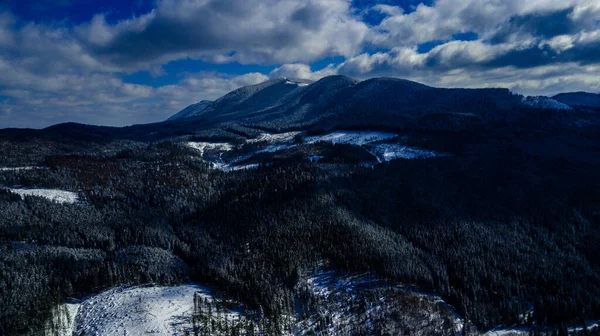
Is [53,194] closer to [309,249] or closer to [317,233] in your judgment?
[317,233]

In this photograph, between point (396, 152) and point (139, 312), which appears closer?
point (139, 312)

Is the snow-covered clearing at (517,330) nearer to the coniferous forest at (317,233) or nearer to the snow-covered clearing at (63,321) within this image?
the coniferous forest at (317,233)

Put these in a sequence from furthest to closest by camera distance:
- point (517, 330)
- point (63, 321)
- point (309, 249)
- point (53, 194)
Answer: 1. point (53, 194)
2. point (309, 249)
3. point (517, 330)
4. point (63, 321)

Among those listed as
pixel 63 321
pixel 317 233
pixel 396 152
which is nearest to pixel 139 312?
pixel 63 321

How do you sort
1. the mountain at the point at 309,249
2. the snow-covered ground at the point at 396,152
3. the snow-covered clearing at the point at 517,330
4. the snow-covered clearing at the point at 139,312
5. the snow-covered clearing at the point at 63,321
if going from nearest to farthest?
1. the snow-covered clearing at the point at 63,321
2. the snow-covered clearing at the point at 139,312
3. the mountain at the point at 309,249
4. the snow-covered clearing at the point at 517,330
5. the snow-covered ground at the point at 396,152

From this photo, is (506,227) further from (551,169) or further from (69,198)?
(69,198)

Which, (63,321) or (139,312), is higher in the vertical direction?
(63,321)

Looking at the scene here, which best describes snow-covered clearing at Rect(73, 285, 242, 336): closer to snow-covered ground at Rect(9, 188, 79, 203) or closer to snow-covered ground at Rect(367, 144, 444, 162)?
snow-covered ground at Rect(9, 188, 79, 203)

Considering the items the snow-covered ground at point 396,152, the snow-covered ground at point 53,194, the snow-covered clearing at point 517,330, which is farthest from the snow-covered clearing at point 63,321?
the snow-covered ground at point 396,152

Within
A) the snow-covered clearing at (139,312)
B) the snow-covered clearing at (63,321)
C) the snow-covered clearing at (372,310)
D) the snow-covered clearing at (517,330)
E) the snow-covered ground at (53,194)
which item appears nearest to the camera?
the snow-covered clearing at (63,321)
